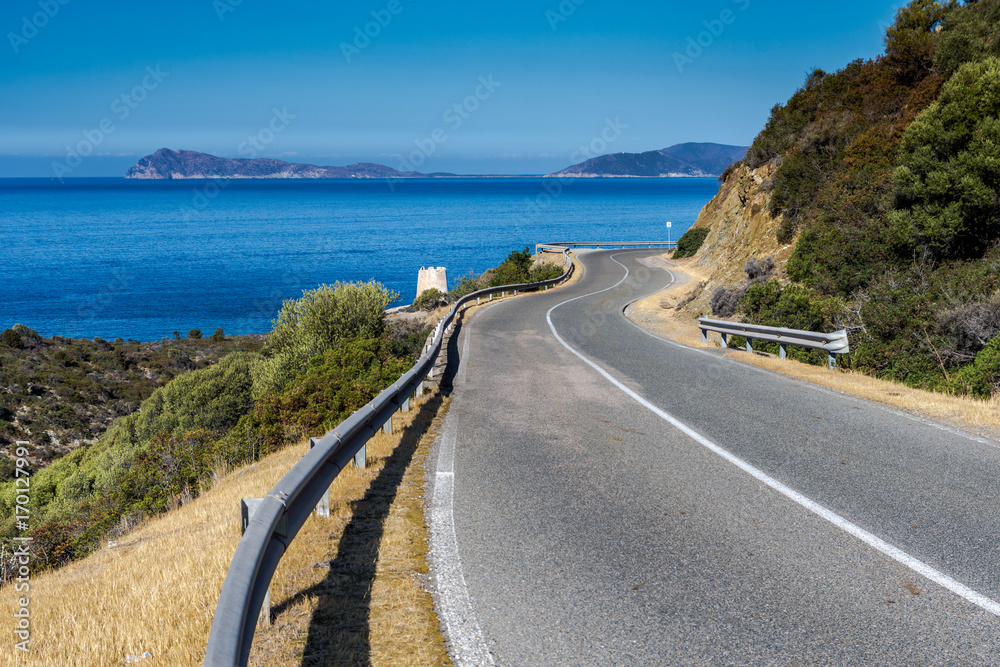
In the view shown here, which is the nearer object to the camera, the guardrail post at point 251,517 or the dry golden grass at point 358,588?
the dry golden grass at point 358,588

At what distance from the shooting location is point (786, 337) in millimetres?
13867

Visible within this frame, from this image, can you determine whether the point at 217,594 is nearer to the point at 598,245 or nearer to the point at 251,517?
the point at 251,517

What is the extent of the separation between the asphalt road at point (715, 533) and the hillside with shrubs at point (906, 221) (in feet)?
9.73

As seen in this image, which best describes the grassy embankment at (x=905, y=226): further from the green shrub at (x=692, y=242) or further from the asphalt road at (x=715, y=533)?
the green shrub at (x=692, y=242)

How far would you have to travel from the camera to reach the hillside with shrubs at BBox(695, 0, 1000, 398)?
11789 millimetres

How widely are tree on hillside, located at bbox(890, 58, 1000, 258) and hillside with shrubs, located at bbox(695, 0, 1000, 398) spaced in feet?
0.09

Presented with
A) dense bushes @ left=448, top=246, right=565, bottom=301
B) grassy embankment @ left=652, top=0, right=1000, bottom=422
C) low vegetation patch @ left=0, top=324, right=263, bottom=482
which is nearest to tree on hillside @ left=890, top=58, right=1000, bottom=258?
grassy embankment @ left=652, top=0, right=1000, bottom=422

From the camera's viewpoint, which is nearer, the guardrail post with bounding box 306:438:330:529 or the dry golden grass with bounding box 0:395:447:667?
the dry golden grass with bounding box 0:395:447:667

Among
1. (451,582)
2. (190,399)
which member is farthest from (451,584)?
(190,399)

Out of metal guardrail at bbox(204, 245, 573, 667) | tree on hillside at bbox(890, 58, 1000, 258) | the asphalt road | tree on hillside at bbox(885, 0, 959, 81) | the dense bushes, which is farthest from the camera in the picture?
the dense bushes

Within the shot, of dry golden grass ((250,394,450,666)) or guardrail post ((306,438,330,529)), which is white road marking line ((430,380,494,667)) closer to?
dry golden grass ((250,394,450,666))

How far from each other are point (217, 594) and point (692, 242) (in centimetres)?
5407

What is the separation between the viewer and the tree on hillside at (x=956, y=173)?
13.7 meters

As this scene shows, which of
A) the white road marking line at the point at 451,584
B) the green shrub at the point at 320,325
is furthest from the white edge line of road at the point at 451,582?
the green shrub at the point at 320,325
